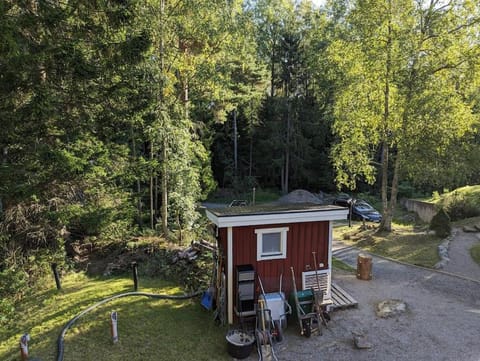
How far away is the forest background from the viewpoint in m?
6.92

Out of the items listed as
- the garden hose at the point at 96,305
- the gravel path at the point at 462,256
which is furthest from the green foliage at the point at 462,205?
the garden hose at the point at 96,305

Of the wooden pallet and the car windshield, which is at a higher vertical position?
the wooden pallet

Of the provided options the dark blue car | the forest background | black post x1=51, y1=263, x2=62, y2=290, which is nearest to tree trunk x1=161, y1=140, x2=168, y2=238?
the forest background

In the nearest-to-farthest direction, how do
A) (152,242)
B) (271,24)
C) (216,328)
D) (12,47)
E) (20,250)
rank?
(12,47) < (216,328) < (20,250) < (152,242) < (271,24)

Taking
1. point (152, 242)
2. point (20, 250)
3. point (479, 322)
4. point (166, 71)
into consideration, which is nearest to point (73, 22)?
point (166, 71)

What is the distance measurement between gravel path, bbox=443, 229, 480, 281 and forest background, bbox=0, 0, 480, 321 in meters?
2.58

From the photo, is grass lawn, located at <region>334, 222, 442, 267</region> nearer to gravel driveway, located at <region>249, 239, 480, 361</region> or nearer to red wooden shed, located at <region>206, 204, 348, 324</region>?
gravel driveway, located at <region>249, 239, 480, 361</region>

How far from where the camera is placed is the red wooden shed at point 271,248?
633 centimetres

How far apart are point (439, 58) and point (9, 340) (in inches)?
582

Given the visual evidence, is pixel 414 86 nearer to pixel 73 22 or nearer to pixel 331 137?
pixel 73 22

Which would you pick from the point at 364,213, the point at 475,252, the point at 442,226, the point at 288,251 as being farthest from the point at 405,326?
the point at 364,213

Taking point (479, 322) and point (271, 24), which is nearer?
point (479, 322)

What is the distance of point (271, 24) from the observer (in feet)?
89.6

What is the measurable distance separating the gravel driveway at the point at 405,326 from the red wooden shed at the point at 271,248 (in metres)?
0.94
